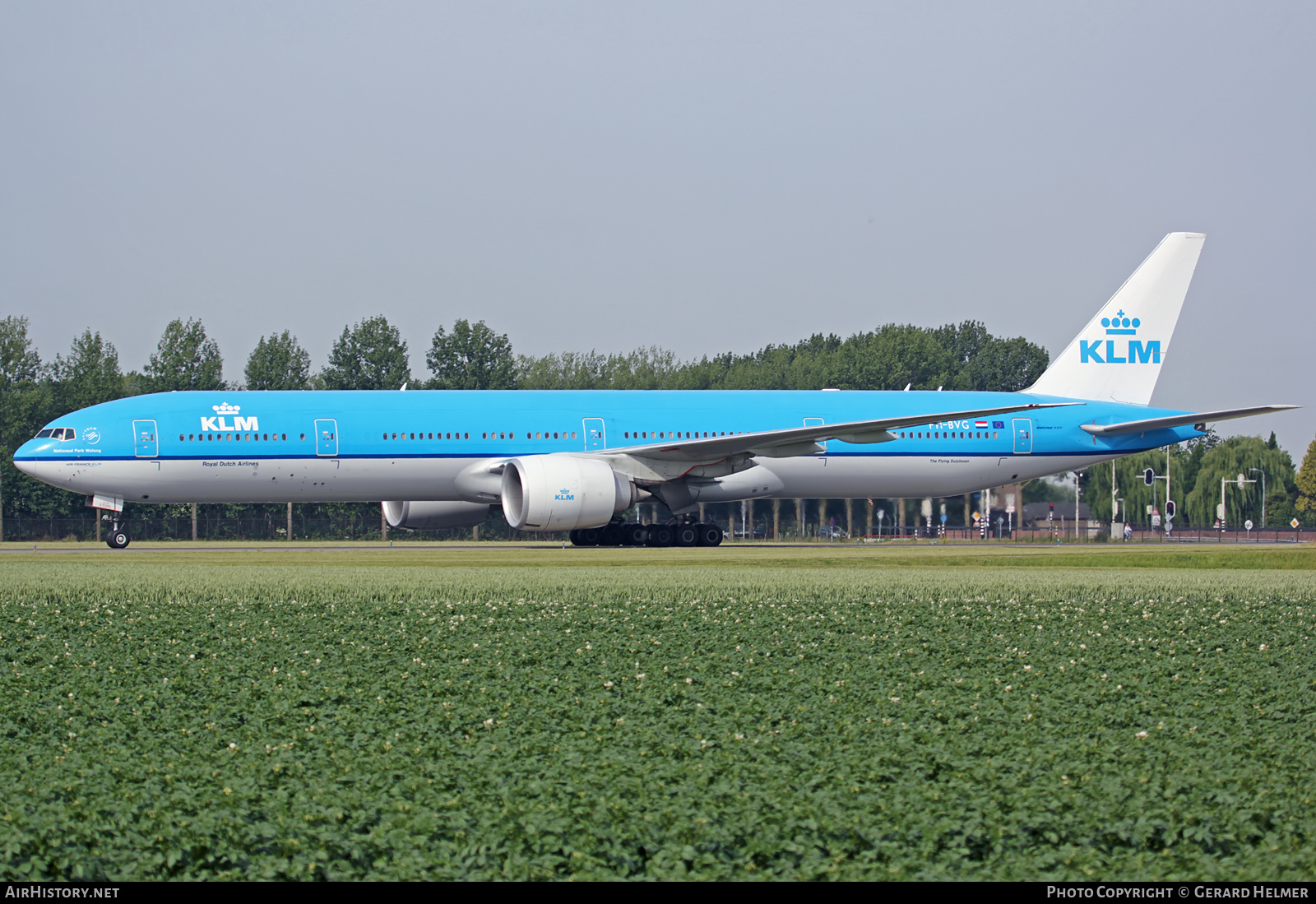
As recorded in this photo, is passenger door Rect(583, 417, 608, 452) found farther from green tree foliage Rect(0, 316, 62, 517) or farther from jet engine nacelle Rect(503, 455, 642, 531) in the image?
green tree foliage Rect(0, 316, 62, 517)

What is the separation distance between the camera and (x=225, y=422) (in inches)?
1022

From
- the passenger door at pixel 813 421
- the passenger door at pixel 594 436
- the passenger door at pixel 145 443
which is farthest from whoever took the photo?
the passenger door at pixel 813 421

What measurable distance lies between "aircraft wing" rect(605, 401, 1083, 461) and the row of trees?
905 inches

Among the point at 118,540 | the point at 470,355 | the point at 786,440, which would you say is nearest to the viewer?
the point at 786,440

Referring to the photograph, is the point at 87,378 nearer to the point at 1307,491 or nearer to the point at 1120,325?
the point at 1120,325

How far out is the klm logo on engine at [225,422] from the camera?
25.9 metres

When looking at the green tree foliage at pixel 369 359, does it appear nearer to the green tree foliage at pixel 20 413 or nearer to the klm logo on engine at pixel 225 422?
the green tree foliage at pixel 20 413

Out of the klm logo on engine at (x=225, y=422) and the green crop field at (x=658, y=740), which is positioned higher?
the klm logo on engine at (x=225, y=422)

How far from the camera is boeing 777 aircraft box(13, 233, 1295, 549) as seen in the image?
24625mm

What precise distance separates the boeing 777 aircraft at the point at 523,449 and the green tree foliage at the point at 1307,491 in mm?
85154

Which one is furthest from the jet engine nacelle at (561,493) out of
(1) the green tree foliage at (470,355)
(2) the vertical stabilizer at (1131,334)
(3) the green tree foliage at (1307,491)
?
(3) the green tree foliage at (1307,491)

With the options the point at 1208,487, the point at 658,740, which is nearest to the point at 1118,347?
the point at 658,740

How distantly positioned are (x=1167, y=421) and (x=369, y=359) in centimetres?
4933

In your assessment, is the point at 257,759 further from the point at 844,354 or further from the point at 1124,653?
the point at 844,354
